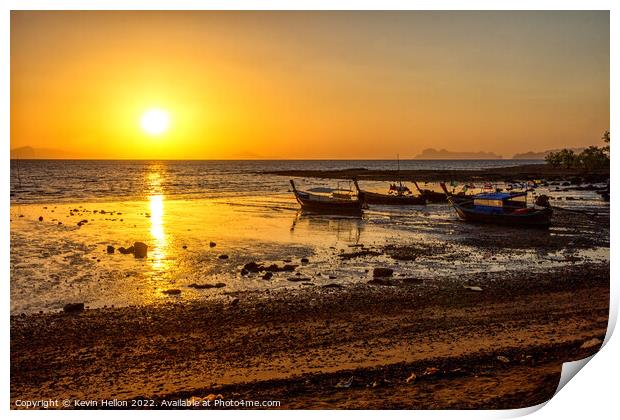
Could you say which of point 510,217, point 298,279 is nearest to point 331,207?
point 510,217

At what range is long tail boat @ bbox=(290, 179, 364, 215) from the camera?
→ 1449 centimetres

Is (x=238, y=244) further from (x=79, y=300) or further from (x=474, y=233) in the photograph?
(x=474, y=233)

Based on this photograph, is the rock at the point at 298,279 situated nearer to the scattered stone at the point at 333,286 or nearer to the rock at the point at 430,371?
the scattered stone at the point at 333,286

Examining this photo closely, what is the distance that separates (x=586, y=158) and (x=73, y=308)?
16.6 ft

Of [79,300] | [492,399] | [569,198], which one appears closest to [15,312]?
[79,300]

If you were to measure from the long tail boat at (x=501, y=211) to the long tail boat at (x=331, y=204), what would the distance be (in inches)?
92.6

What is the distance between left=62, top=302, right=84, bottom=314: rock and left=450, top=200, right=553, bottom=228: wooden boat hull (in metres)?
8.97

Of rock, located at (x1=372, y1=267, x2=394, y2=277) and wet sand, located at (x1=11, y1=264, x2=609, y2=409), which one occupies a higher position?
rock, located at (x1=372, y1=267, x2=394, y2=277)

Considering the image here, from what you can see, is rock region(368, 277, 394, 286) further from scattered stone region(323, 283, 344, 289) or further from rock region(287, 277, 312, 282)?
rock region(287, 277, 312, 282)

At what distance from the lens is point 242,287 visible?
6.40 m

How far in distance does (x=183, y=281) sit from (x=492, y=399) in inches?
156

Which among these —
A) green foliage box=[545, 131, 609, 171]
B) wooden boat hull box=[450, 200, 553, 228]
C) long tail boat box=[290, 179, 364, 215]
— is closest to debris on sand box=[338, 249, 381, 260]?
green foliage box=[545, 131, 609, 171]

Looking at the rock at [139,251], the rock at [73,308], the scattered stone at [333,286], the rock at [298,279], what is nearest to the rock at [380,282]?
the scattered stone at [333,286]

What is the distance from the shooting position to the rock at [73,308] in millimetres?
5410
